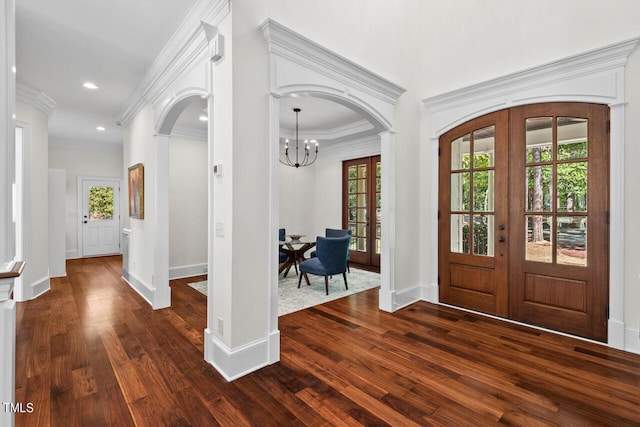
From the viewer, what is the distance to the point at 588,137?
2846mm

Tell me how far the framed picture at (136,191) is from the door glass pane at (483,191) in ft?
14.5

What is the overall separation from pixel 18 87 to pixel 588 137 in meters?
6.79

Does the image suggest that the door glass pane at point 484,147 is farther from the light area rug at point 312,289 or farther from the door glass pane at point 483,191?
the light area rug at point 312,289

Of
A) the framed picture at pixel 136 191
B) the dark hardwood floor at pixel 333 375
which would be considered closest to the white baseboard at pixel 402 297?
the dark hardwood floor at pixel 333 375

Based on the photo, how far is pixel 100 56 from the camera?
3.37 m

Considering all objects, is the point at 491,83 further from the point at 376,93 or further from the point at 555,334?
the point at 555,334

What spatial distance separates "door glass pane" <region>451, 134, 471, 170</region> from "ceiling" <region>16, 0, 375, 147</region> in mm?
2077

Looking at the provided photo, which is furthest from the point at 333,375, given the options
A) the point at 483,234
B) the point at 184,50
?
the point at 184,50

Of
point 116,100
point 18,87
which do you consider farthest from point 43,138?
point 116,100

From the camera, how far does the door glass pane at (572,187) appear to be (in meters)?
2.88

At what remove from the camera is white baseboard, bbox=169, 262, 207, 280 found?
17.4 feet

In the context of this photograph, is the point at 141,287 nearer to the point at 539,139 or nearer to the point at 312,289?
the point at 312,289

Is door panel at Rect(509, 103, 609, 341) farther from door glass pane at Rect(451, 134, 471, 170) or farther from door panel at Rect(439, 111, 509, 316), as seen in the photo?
door glass pane at Rect(451, 134, 471, 170)

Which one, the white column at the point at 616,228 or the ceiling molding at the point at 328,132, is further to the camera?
the ceiling molding at the point at 328,132
